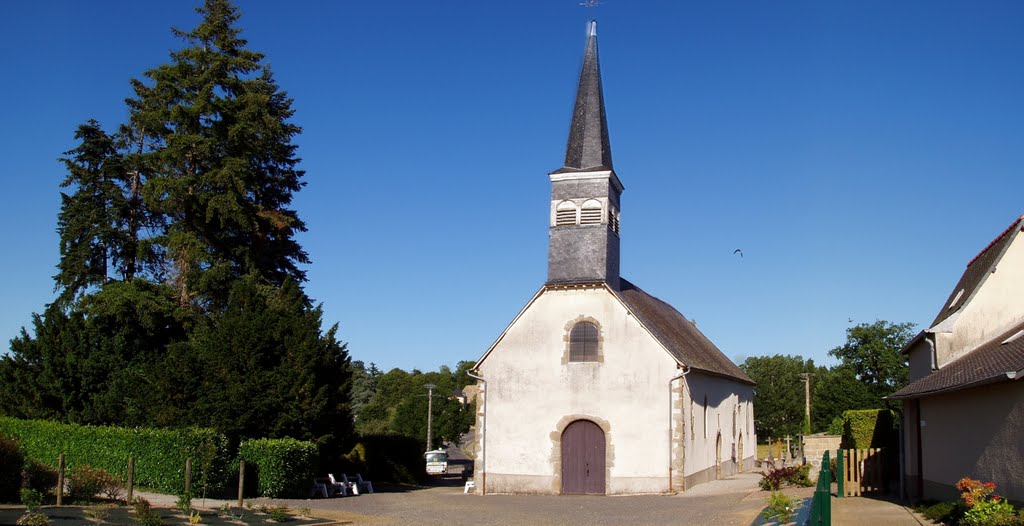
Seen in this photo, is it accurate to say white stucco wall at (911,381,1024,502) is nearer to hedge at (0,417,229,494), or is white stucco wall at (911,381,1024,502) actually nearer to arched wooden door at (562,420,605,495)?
arched wooden door at (562,420,605,495)

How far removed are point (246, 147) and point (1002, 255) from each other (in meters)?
25.2

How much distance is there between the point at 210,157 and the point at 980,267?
25.3 meters

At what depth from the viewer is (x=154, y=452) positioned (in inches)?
872

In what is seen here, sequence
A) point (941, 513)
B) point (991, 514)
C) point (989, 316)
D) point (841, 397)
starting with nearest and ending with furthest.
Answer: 1. point (991, 514)
2. point (941, 513)
3. point (989, 316)
4. point (841, 397)

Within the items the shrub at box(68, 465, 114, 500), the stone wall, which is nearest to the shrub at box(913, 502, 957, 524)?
the stone wall

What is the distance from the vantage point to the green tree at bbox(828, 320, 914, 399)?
2207 inches

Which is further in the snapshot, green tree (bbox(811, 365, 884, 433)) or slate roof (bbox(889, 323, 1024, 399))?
green tree (bbox(811, 365, 884, 433))

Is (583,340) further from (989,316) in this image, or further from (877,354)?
(877,354)

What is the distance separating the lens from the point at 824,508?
8453 mm

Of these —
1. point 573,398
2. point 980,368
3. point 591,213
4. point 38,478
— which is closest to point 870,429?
point 573,398

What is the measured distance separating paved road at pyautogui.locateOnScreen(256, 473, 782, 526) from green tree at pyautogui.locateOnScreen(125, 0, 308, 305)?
11298mm

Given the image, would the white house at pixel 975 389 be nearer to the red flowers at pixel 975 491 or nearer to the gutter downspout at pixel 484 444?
the red flowers at pixel 975 491

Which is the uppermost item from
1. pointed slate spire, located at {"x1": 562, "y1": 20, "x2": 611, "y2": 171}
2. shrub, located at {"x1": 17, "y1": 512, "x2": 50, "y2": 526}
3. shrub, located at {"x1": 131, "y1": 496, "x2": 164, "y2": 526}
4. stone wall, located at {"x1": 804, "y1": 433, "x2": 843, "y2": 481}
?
pointed slate spire, located at {"x1": 562, "y1": 20, "x2": 611, "y2": 171}

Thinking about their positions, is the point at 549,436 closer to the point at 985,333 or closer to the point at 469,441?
the point at 985,333
